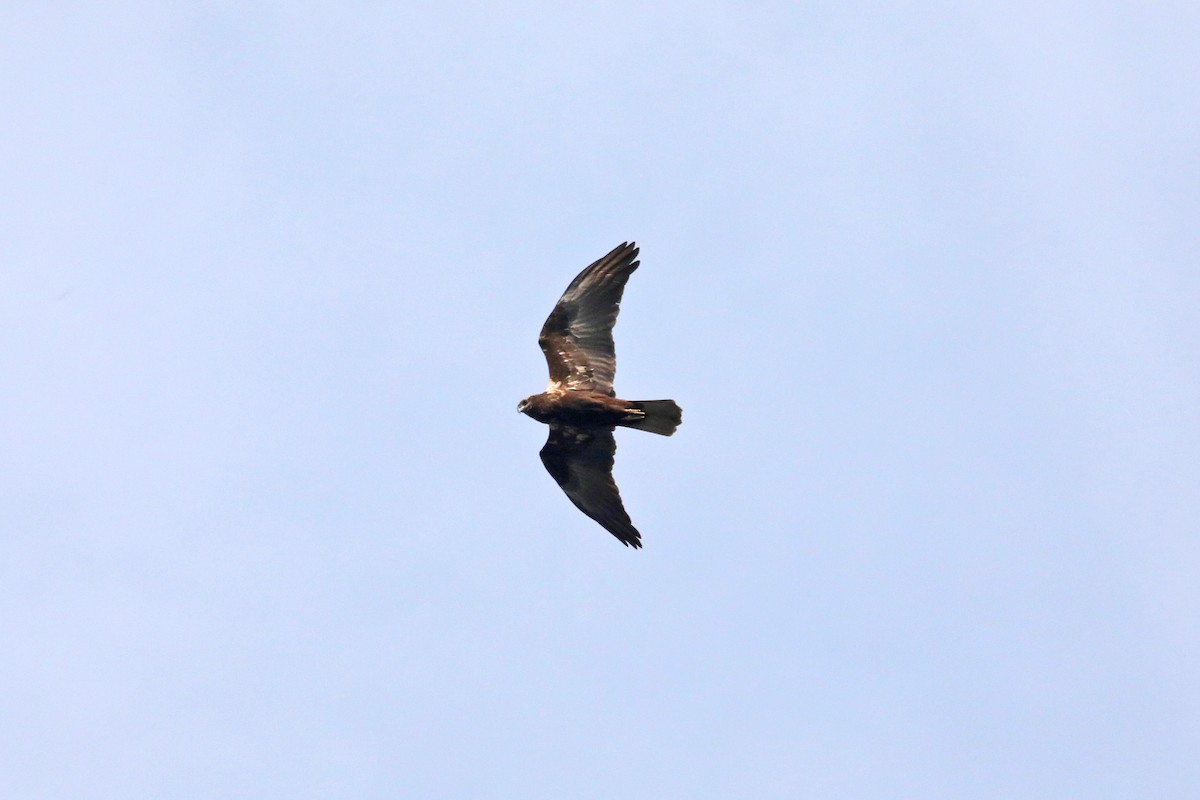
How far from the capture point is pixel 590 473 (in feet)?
111

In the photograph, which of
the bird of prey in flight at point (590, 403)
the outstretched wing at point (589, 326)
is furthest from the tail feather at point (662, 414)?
the outstretched wing at point (589, 326)

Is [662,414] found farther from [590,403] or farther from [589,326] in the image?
[589,326]

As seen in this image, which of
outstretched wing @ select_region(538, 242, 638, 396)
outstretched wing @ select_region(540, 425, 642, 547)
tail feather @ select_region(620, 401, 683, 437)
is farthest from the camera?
outstretched wing @ select_region(540, 425, 642, 547)

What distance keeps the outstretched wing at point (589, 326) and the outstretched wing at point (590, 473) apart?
89 centimetres

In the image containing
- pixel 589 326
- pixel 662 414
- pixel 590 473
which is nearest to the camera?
pixel 662 414

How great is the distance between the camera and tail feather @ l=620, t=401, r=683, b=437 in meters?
32.8

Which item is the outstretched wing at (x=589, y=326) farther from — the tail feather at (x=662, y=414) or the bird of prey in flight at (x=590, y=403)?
the tail feather at (x=662, y=414)

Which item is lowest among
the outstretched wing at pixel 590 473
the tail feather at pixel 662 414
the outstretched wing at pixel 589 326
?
the outstretched wing at pixel 590 473

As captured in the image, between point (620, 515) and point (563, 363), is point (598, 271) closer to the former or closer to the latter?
point (563, 363)

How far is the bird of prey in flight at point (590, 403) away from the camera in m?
32.9

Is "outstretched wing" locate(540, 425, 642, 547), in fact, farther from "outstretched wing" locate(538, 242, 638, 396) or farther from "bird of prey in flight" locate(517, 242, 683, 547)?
"outstretched wing" locate(538, 242, 638, 396)

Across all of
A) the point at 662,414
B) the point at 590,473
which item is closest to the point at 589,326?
the point at 662,414

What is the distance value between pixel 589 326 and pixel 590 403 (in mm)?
1391

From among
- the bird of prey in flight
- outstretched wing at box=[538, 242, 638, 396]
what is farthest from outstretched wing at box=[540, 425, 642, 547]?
outstretched wing at box=[538, 242, 638, 396]
